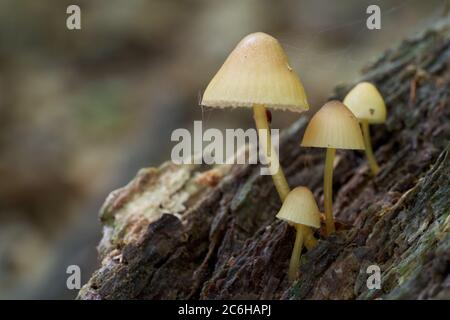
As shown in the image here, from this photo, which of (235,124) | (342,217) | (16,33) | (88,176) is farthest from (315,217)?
(16,33)

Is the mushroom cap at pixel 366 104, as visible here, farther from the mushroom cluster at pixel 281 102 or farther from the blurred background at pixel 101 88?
the blurred background at pixel 101 88

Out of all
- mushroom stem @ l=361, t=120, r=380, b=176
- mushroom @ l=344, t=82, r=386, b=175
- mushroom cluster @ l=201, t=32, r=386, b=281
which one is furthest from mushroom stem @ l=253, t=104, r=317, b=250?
mushroom stem @ l=361, t=120, r=380, b=176

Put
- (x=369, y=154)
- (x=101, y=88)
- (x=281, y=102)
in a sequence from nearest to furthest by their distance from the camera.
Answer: (x=281, y=102), (x=369, y=154), (x=101, y=88)

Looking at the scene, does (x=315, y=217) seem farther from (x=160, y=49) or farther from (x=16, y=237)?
(x=160, y=49)

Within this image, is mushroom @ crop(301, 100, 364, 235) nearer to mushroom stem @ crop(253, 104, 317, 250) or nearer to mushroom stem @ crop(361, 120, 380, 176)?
mushroom stem @ crop(253, 104, 317, 250)

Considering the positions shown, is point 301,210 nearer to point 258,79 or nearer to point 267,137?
point 267,137

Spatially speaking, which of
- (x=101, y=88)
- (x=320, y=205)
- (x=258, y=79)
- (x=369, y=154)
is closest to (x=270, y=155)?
(x=258, y=79)

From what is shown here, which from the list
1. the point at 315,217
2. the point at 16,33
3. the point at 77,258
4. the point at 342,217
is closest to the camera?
the point at 315,217

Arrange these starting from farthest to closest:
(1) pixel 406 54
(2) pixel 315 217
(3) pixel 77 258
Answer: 1. (3) pixel 77 258
2. (1) pixel 406 54
3. (2) pixel 315 217
